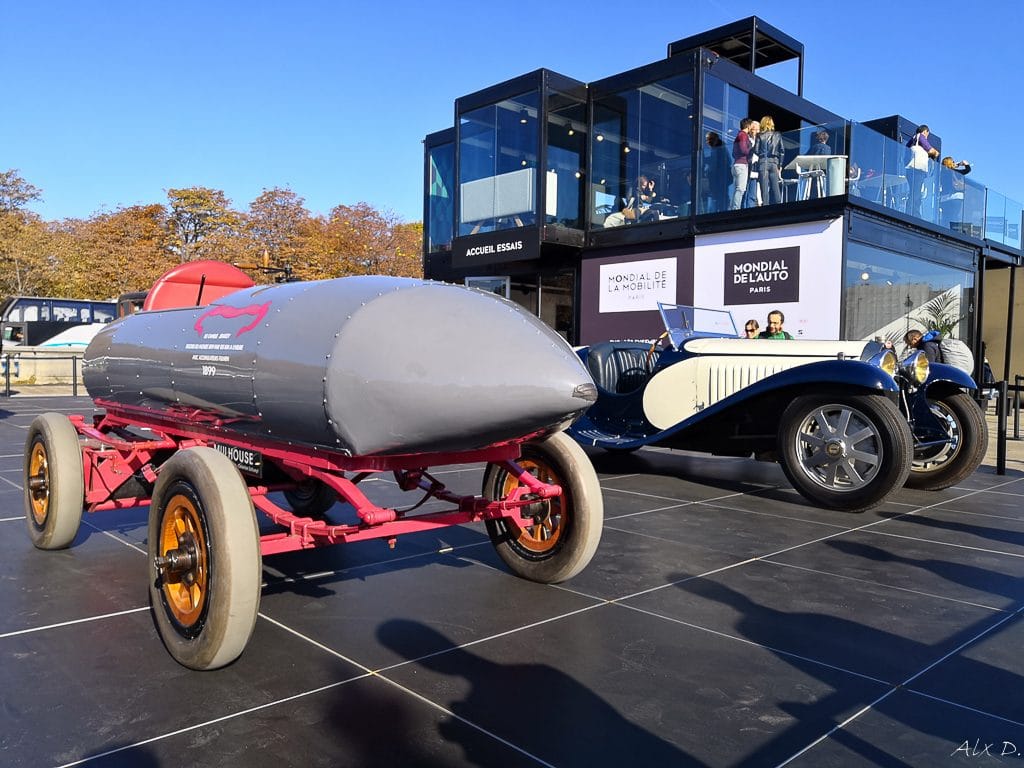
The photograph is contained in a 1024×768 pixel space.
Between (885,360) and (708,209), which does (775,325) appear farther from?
(708,209)

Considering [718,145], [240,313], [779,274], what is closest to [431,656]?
[240,313]

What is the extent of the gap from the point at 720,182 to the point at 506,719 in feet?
44.9

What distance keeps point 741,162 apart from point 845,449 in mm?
9282

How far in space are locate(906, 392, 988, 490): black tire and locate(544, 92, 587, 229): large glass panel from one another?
10.8m

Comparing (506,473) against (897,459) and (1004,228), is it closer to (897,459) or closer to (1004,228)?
(897,459)

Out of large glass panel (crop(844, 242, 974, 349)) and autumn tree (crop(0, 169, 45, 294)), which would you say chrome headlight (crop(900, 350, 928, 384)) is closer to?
large glass panel (crop(844, 242, 974, 349))

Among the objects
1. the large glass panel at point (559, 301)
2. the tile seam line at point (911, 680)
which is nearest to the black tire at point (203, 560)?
the tile seam line at point (911, 680)

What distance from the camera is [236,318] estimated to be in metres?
3.48

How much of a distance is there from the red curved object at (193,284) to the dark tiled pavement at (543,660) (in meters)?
1.54

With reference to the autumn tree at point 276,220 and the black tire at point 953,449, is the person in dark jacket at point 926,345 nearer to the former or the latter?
the black tire at point 953,449

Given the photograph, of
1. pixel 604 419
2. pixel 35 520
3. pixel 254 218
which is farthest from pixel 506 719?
pixel 254 218

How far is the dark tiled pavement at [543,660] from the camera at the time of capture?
241 centimetres

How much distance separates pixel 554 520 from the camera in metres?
4.14

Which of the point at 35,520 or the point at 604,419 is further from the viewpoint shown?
the point at 604,419
